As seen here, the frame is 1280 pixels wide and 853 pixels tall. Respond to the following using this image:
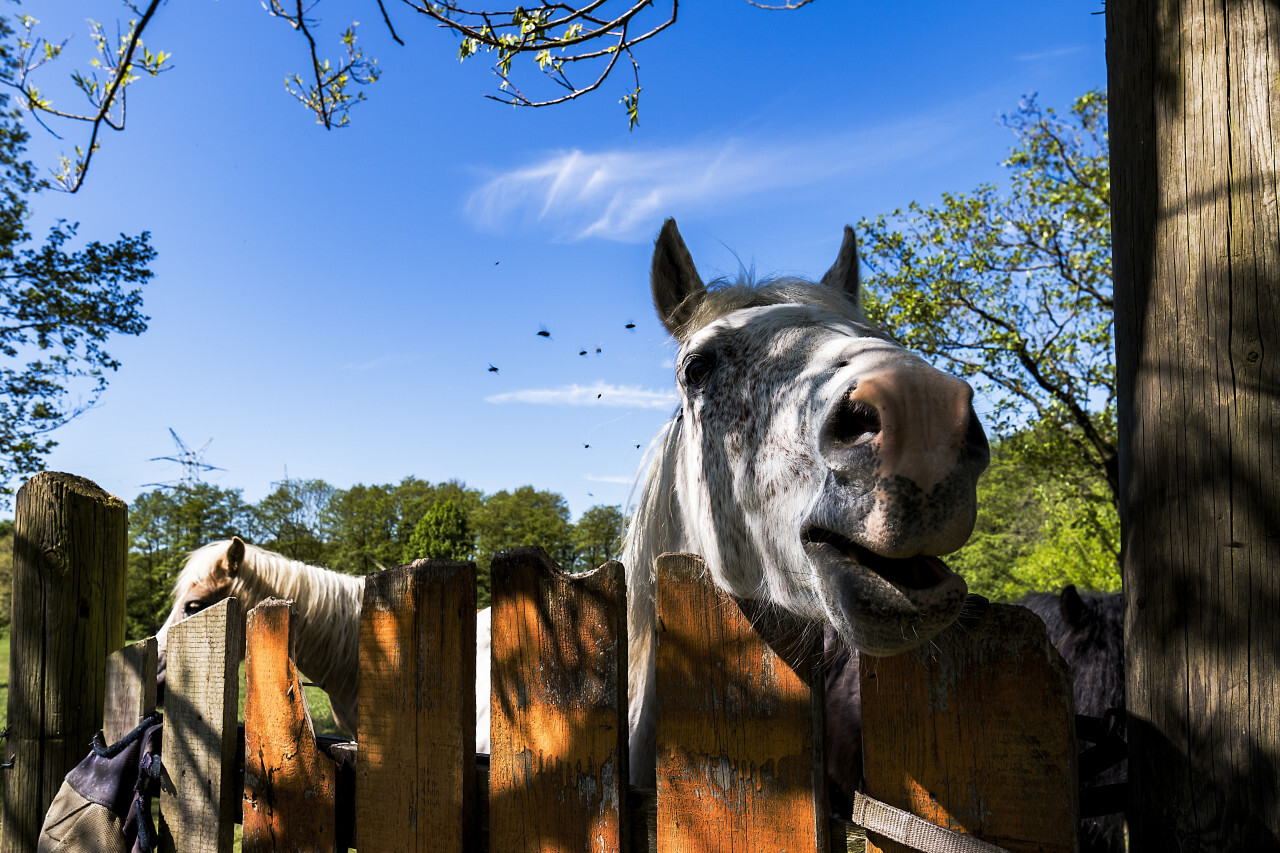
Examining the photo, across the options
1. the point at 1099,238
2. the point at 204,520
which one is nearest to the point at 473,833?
the point at 1099,238

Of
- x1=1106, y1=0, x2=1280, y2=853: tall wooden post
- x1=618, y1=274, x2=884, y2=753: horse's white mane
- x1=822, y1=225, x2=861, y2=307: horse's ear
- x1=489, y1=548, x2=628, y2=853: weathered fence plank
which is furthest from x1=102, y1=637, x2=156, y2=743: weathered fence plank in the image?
x1=1106, y1=0, x2=1280, y2=853: tall wooden post

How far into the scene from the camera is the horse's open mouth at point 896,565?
1.12 m

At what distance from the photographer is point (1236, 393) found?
112cm

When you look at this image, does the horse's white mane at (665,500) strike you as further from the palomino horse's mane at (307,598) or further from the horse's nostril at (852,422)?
the palomino horse's mane at (307,598)

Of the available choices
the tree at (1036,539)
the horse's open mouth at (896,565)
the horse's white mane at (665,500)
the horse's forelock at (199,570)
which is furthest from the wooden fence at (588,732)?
the tree at (1036,539)

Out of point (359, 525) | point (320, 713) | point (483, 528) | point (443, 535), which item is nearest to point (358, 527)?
point (359, 525)

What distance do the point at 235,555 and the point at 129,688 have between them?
2137 millimetres

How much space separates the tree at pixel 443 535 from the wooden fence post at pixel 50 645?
21903 millimetres

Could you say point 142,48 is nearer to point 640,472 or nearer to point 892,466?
point 640,472

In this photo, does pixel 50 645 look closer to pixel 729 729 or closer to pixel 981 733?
pixel 729 729

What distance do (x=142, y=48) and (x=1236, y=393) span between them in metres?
4.00

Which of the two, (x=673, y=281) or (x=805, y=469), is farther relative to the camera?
(x=673, y=281)

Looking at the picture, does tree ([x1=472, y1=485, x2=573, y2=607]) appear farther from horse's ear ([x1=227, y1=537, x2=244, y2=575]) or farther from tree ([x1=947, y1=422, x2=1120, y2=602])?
horse's ear ([x1=227, y1=537, x2=244, y2=575])

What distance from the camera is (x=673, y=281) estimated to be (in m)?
2.21
